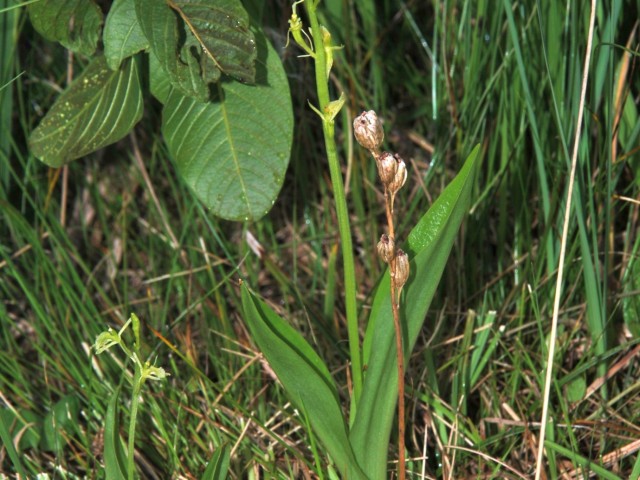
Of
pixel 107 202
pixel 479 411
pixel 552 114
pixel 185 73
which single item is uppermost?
pixel 185 73

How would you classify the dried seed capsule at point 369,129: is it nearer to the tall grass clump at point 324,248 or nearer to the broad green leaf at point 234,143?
the tall grass clump at point 324,248

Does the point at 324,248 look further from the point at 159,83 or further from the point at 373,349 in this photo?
the point at 373,349

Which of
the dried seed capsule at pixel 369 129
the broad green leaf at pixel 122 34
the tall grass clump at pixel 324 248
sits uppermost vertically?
the broad green leaf at pixel 122 34

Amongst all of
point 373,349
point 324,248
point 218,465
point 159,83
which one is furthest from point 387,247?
point 324,248

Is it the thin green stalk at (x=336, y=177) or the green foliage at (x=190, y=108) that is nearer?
the thin green stalk at (x=336, y=177)

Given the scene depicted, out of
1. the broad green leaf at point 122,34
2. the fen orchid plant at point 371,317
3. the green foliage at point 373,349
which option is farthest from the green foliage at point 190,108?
the green foliage at point 373,349

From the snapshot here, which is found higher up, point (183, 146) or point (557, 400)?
point (183, 146)

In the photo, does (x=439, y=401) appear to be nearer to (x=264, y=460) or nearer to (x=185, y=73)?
(x=264, y=460)

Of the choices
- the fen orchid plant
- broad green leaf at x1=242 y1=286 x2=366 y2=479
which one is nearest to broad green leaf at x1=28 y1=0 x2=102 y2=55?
the fen orchid plant

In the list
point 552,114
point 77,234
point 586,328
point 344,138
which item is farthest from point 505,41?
point 77,234
